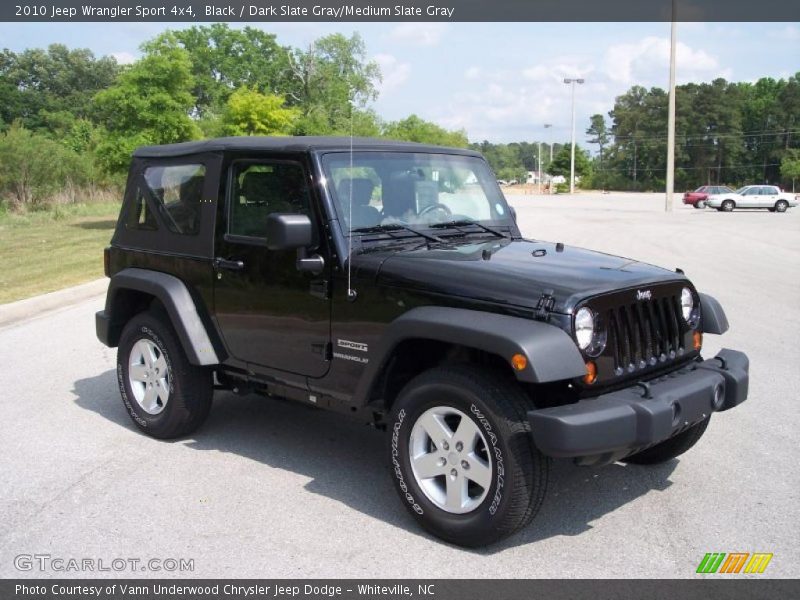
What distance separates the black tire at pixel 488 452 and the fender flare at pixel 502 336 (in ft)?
0.60

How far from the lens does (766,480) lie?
4859mm

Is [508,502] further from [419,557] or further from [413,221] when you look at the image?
[413,221]

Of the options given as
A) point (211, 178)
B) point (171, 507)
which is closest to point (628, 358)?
point (171, 507)

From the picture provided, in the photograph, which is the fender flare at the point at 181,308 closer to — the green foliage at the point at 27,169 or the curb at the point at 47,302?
the curb at the point at 47,302

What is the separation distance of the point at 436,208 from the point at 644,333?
1.60 meters

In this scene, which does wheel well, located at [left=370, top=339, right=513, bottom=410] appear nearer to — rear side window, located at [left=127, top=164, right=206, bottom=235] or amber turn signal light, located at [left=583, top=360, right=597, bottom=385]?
amber turn signal light, located at [left=583, top=360, right=597, bottom=385]

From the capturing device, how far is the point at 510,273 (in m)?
4.07

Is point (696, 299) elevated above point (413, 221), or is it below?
below

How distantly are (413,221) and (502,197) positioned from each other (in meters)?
1.04

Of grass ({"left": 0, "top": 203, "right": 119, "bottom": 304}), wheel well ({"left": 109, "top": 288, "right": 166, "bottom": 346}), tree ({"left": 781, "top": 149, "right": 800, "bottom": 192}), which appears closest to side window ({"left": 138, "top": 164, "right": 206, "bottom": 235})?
wheel well ({"left": 109, "top": 288, "right": 166, "bottom": 346})

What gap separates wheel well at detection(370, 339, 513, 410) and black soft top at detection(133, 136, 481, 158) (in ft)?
4.49

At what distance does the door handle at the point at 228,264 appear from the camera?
5102 millimetres

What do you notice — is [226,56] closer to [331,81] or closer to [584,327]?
[331,81]
